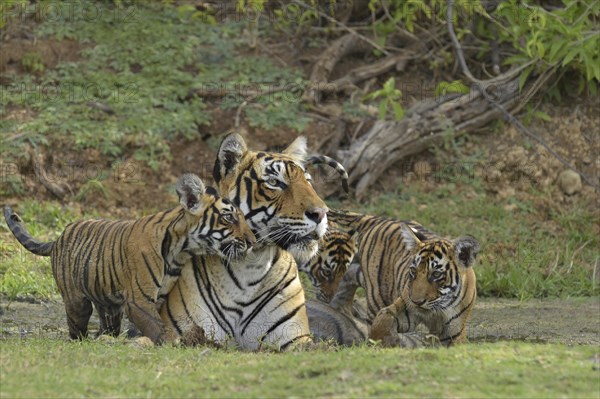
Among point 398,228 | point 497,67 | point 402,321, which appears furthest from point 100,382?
point 497,67

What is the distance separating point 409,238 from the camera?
333 inches

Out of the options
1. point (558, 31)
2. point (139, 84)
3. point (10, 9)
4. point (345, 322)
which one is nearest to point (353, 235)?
point (345, 322)

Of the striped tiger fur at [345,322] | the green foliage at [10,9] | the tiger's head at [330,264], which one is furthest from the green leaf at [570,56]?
the green foliage at [10,9]

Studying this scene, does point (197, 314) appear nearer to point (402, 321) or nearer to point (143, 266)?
point (143, 266)

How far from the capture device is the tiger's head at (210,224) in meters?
7.34

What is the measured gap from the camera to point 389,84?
474 inches

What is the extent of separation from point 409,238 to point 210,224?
5.78ft

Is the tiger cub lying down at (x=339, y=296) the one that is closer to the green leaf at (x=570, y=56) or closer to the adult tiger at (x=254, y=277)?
the adult tiger at (x=254, y=277)

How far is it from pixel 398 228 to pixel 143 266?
7.99ft

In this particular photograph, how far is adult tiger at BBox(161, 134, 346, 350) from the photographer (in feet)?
24.4

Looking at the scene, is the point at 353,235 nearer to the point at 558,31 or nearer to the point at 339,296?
the point at 339,296

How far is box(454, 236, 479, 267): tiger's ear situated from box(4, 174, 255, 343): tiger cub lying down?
1537mm

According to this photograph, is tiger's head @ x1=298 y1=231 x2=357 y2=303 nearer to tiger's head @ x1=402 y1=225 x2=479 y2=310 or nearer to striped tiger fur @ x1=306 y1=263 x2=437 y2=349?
striped tiger fur @ x1=306 y1=263 x2=437 y2=349

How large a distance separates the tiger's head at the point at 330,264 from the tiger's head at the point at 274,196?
6.02 feet
